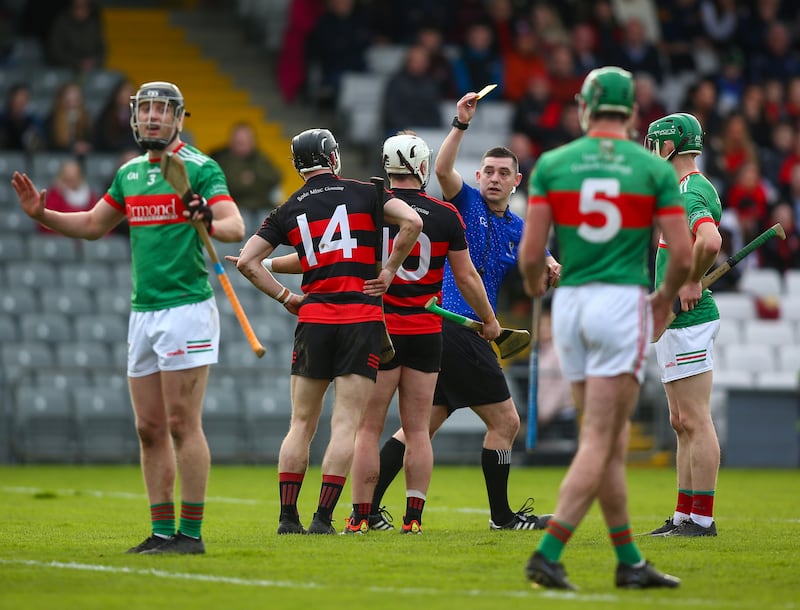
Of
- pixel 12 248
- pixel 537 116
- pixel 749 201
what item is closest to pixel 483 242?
pixel 12 248

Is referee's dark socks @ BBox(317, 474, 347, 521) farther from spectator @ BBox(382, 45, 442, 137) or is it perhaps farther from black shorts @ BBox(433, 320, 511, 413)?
spectator @ BBox(382, 45, 442, 137)

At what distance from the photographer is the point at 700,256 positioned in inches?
377

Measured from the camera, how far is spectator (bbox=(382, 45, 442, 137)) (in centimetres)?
2070

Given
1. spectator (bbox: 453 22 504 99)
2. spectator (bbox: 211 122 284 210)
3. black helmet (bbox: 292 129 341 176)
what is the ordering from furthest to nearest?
spectator (bbox: 453 22 504 99) < spectator (bbox: 211 122 284 210) < black helmet (bbox: 292 129 341 176)

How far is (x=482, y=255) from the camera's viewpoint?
10641mm

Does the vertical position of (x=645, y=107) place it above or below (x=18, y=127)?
above

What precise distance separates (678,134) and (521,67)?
13299 mm

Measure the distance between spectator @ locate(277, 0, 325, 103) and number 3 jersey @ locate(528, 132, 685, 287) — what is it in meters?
15.7

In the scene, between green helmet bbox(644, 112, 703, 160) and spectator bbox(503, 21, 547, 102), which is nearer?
green helmet bbox(644, 112, 703, 160)

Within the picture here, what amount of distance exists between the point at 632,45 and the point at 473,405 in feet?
47.6

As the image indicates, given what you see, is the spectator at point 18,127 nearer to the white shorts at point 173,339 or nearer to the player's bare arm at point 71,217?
the player's bare arm at point 71,217

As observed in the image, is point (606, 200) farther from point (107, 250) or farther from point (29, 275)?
point (107, 250)

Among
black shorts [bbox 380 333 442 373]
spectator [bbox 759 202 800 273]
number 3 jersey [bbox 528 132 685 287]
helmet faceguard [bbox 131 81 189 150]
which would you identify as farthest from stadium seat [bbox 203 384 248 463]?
number 3 jersey [bbox 528 132 685 287]

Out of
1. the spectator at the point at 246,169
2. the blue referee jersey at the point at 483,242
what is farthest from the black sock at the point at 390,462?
the spectator at the point at 246,169
